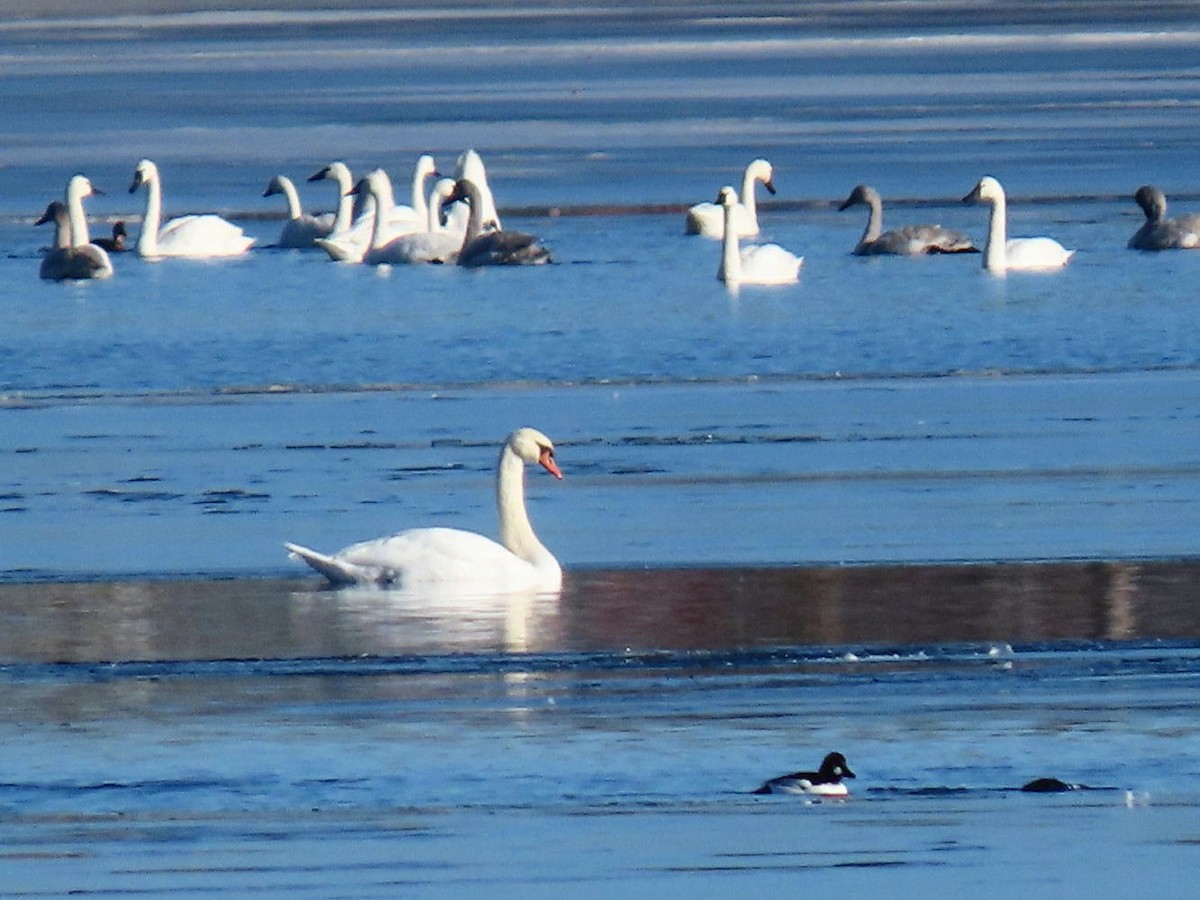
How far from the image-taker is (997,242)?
22.3 meters

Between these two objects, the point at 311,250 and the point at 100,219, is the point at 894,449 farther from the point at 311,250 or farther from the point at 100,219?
the point at 100,219

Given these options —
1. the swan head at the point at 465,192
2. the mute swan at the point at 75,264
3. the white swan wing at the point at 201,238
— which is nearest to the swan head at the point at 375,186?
the swan head at the point at 465,192

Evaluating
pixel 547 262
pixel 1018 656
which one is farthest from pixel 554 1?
pixel 1018 656

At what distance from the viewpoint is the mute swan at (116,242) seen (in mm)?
25719

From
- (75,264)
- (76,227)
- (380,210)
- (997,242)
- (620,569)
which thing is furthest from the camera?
(380,210)

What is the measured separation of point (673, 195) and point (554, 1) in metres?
70.0

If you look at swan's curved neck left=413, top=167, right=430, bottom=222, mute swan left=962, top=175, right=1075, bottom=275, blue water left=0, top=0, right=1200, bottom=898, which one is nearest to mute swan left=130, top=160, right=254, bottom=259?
blue water left=0, top=0, right=1200, bottom=898

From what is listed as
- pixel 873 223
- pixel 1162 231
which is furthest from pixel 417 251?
pixel 1162 231

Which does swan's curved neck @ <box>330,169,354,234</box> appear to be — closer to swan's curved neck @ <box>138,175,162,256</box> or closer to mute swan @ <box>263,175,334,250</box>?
mute swan @ <box>263,175,334,250</box>

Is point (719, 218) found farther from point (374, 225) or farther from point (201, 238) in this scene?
point (201, 238)

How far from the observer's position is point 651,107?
43.0 metres

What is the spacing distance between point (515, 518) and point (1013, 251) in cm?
1195

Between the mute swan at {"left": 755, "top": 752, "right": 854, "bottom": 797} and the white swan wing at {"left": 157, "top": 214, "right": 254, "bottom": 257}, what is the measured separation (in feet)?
56.9

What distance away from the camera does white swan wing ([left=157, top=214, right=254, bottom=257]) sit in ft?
79.3
